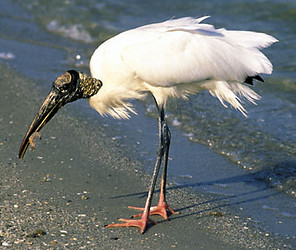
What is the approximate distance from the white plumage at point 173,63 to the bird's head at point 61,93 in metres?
0.10

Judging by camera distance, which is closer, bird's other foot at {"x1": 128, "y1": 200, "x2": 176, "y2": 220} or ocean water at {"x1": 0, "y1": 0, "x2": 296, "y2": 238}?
bird's other foot at {"x1": 128, "y1": 200, "x2": 176, "y2": 220}

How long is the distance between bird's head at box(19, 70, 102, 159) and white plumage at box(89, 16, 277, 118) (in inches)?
4.1

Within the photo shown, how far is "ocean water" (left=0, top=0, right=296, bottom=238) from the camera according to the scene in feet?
22.4

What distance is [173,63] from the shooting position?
5.35 m

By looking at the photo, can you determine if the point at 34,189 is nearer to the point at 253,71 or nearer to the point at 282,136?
the point at 253,71

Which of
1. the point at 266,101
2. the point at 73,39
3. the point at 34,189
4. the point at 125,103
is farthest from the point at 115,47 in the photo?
the point at 73,39

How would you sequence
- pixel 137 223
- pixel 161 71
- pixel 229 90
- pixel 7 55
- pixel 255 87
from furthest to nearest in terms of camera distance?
pixel 7 55 < pixel 255 87 < pixel 229 90 < pixel 161 71 < pixel 137 223

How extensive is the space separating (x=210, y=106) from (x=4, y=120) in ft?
8.69

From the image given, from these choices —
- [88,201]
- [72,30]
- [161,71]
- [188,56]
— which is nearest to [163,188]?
[88,201]

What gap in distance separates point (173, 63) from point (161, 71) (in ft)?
0.45

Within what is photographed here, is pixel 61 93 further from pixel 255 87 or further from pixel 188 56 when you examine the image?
pixel 255 87

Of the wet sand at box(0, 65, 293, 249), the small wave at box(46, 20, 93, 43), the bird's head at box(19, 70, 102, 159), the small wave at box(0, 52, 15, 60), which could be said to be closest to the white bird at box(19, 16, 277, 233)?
the bird's head at box(19, 70, 102, 159)

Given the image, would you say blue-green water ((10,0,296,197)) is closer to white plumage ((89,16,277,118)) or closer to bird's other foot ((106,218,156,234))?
white plumage ((89,16,277,118))

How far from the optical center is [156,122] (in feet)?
24.6
